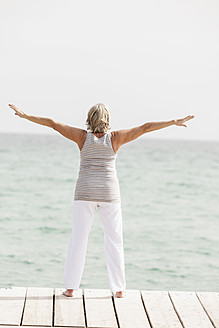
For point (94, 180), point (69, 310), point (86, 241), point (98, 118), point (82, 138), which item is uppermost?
point (98, 118)

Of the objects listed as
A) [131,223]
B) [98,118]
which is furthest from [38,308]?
[131,223]

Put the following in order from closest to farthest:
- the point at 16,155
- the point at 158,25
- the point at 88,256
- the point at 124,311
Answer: the point at 124,311 < the point at 88,256 < the point at 16,155 < the point at 158,25

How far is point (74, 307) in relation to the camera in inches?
163

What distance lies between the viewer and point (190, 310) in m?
4.18

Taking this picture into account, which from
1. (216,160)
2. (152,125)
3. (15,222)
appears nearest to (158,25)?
(216,160)

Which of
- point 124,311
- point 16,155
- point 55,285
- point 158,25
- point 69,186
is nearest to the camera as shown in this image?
point 124,311

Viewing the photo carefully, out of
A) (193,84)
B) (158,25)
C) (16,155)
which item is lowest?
(16,155)

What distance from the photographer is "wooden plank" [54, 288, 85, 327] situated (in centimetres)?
389

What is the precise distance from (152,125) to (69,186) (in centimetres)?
1884

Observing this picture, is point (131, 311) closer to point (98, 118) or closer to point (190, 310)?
point (190, 310)

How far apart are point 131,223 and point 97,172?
1192 cm

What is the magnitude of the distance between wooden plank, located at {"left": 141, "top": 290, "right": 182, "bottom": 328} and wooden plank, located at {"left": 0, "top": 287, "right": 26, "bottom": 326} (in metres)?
0.86

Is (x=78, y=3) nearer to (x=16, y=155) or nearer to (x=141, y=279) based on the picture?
(x=16, y=155)

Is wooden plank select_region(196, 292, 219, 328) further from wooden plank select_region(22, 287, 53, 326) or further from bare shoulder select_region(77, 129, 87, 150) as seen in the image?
bare shoulder select_region(77, 129, 87, 150)
